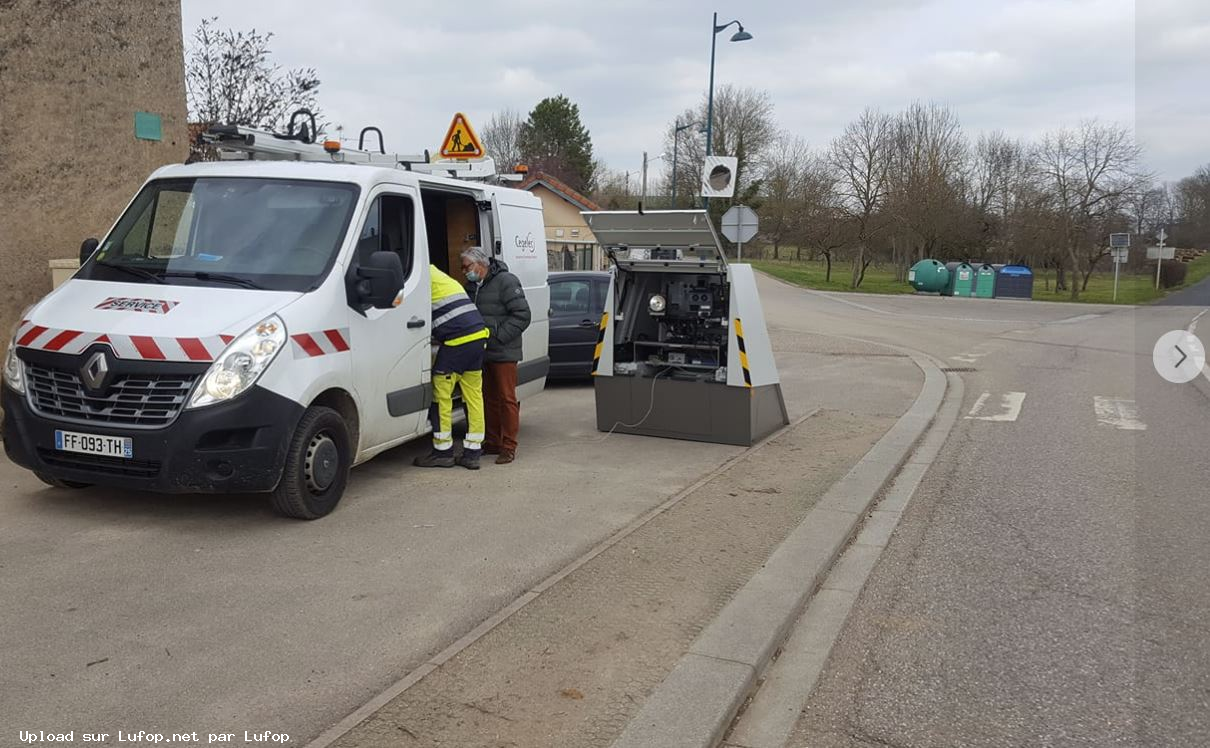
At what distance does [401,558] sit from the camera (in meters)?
5.12

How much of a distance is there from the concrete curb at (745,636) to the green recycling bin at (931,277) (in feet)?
138

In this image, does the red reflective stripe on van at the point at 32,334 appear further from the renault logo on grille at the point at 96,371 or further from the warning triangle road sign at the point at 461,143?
the warning triangle road sign at the point at 461,143

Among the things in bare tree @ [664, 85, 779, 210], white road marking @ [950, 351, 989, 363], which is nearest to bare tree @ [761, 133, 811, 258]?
bare tree @ [664, 85, 779, 210]

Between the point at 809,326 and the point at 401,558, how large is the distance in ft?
67.9

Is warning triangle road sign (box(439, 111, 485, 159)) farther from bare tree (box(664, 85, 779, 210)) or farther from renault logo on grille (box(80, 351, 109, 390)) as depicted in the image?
bare tree (box(664, 85, 779, 210))

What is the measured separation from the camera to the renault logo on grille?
5109mm

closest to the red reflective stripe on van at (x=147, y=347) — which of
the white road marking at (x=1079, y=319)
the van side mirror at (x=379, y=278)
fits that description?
the van side mirror at (x=379, y=278)

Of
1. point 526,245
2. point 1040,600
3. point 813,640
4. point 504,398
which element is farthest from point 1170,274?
point 813,640

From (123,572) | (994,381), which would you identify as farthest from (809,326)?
(123,572)

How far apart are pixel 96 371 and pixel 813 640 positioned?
13.5ft

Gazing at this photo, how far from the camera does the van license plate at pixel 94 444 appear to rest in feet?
16.7

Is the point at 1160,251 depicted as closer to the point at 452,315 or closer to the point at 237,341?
the point at 452,315

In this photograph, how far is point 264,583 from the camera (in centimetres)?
466

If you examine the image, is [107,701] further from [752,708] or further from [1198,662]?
[1198,662]
